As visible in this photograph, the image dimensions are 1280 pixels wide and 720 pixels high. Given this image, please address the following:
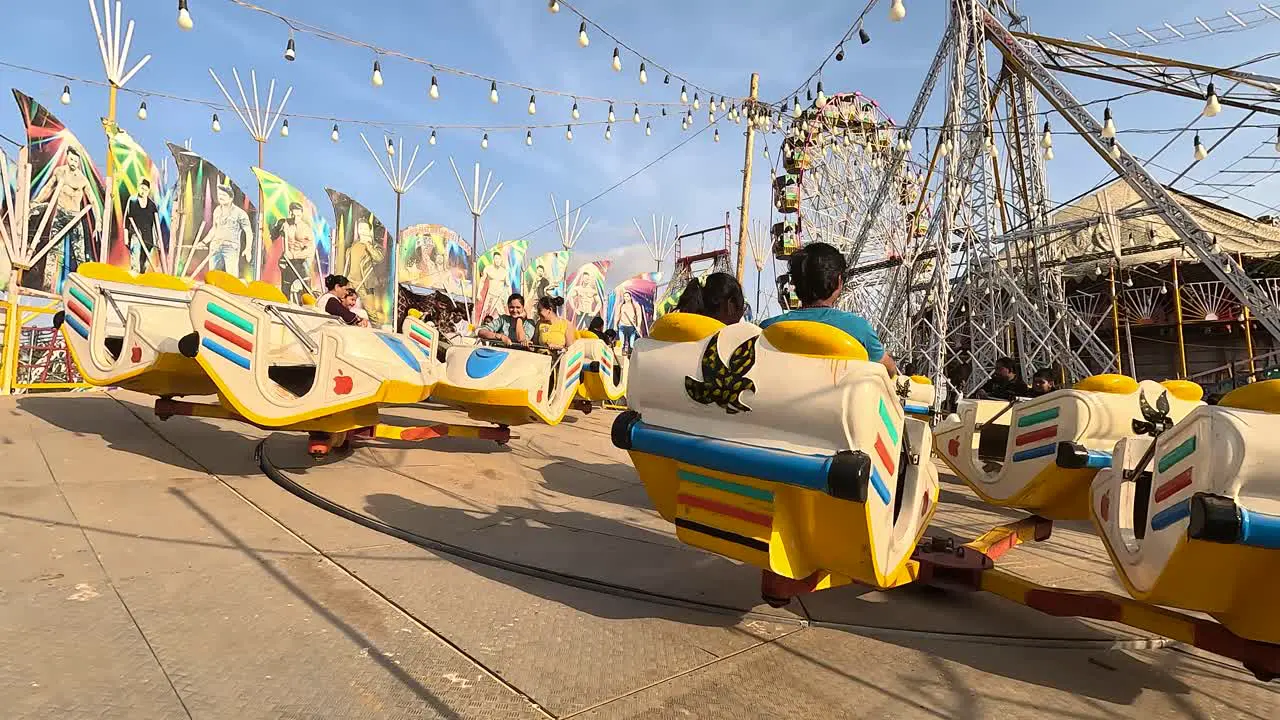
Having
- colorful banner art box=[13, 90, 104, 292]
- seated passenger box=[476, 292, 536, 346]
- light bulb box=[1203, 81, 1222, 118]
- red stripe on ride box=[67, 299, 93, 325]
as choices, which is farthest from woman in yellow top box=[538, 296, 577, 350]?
colorful banner art box=[13, 90, 104, 292]

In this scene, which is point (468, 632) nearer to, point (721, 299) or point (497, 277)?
point (721, 299)

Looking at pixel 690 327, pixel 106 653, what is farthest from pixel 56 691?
pixel 690 327

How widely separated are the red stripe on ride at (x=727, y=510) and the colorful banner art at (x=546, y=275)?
2282 centimetres

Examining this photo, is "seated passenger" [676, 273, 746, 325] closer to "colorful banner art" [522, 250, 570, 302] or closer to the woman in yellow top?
the woman in yellow top

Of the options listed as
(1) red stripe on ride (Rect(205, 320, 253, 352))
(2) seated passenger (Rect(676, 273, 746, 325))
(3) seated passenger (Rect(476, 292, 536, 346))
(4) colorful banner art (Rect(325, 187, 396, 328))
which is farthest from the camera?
(4) colorful banner art (Rect(325, 187, 396, 328))

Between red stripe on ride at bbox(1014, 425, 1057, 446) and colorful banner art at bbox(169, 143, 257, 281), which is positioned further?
colorful banner art at bbox(169, 143, 257, 281)

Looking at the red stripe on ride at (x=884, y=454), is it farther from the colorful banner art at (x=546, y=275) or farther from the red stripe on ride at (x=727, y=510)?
the colorful banner art at (x=546, y=275)

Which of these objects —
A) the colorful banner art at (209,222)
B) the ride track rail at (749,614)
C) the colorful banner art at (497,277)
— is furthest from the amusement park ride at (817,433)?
the colorful banner art at (497,277)

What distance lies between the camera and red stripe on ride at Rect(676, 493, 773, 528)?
1983mm

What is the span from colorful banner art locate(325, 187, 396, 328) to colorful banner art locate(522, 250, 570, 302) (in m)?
6.40

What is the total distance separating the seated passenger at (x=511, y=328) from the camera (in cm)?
646

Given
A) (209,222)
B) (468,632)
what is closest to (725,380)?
(468,632)

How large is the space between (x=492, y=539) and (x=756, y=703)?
1.78 metres

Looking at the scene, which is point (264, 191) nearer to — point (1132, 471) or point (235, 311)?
point (235, 311)
